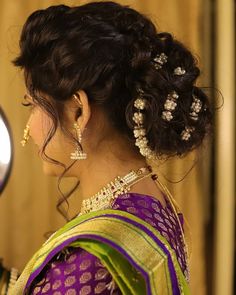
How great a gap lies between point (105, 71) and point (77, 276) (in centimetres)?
34

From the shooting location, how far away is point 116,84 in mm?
874

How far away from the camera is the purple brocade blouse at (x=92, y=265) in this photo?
2.59 feet

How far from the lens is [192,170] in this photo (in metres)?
1.84

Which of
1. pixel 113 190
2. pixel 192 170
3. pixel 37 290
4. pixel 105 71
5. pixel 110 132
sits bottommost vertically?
pixel 192 170

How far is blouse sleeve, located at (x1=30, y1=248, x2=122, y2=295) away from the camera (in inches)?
31.0

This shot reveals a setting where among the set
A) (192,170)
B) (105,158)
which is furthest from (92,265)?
(192,170)

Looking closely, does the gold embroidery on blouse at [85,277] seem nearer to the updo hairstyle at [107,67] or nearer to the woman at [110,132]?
the woman at [110,132]

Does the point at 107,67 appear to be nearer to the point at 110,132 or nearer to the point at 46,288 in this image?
the point at 110,132

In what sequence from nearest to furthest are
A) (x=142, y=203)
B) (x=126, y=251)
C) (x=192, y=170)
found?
1. (x=126, y=251)
2. (x=142, y=203)
3. (x=192, y=170)

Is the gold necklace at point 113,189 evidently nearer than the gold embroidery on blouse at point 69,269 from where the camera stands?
No

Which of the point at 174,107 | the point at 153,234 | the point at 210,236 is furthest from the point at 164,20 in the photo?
the point at 153,234

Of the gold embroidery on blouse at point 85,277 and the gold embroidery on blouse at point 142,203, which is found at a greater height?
the gold embroidery on blouse at point 142,203

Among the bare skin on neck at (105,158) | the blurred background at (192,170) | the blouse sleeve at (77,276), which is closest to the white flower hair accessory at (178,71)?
the bare skin on neck at (105,158)

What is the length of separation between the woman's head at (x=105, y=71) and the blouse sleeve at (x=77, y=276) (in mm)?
221
